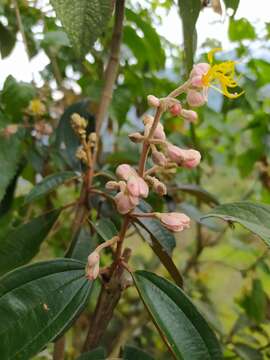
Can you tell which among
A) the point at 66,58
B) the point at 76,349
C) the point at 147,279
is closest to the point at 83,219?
the point at 147,279

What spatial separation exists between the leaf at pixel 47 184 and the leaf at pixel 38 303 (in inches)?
4.7

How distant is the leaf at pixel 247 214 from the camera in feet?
1.34

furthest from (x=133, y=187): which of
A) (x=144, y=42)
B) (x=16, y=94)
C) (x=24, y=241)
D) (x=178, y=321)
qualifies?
(x=144, y=42)

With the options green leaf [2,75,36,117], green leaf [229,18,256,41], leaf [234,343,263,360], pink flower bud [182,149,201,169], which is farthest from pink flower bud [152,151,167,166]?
green leaf [229,18,256,41]

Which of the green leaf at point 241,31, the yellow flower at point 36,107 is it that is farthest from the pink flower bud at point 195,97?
the green leaf at point 241,31

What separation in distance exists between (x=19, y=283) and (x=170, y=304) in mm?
118

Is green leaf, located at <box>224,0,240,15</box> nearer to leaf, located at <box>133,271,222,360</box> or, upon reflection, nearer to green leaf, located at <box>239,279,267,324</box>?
leaf, located at <box>133,271,222,360</box>

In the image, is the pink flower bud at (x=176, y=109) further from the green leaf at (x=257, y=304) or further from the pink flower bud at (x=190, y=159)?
the green leaf at (x=257, y=304)

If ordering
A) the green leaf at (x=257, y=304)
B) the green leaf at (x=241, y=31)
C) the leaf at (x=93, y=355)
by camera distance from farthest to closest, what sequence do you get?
the green leaf at (x=241, y=31), the green leaf at (x=257, y=304), the leaf at (x=93, y=355)

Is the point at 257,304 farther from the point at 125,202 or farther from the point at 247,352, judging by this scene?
the point at 125,202

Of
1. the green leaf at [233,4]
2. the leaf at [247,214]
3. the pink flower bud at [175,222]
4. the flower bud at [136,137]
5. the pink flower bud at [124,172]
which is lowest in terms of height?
the leaf at [247,214]

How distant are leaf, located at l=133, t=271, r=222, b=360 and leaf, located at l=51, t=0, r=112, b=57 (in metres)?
0.19

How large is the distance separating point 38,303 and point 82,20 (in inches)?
8.3

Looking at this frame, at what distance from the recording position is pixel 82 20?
38 cm
